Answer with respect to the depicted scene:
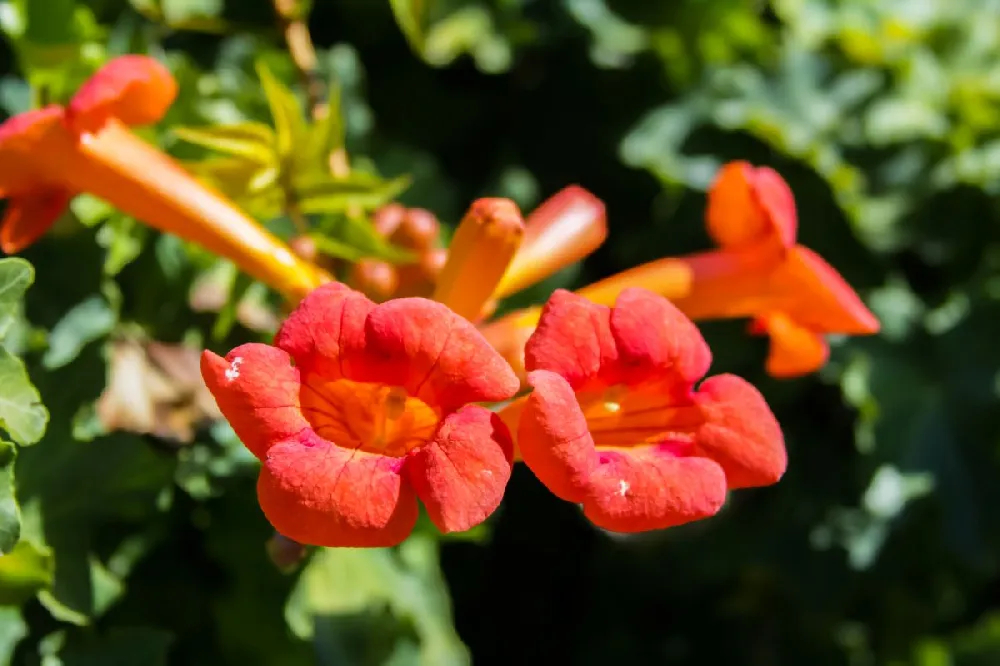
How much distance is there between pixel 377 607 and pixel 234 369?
2.91ft

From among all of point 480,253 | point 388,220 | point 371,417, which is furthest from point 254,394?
point 388,220

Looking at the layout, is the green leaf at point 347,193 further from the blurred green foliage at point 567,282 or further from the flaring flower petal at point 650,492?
the flaring flower petal at point 650,492

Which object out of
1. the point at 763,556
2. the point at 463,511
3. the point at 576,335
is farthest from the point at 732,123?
the point at 463,511

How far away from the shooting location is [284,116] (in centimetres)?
178

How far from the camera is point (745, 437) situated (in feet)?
4.82

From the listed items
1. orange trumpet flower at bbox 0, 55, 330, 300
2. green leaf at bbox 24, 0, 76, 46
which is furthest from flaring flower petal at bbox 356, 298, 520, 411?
green leaf at bbox 24, 0, 76, 46

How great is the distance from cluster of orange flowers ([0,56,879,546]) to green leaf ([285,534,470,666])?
56 cm

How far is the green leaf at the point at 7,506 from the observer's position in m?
1.29

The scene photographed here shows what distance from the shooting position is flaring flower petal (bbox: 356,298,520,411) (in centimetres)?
130

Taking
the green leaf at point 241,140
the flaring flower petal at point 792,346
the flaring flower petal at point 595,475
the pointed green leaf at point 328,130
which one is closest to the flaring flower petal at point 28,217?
the green leaf at point 241,140

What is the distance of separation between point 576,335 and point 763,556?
1480 mm

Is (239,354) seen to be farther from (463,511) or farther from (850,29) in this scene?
(850,29)

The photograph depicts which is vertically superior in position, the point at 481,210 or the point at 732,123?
the point at 481,210

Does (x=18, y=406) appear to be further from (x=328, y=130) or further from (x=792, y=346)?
(x=792, y=346)
